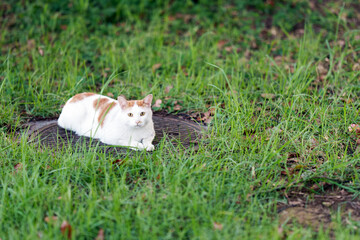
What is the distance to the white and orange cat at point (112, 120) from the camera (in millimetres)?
3799

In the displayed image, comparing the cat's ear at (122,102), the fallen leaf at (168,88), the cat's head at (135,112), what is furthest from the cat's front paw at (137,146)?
the fallen leaf at (168,88)

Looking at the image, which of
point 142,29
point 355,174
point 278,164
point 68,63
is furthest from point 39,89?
point 355,174

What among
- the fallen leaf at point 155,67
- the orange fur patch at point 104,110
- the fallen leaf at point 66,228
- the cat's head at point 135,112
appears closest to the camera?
the fallen leaf at point 66,228

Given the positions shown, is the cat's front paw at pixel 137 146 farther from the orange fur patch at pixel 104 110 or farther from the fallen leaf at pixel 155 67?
the fallen leaf at pixel 155 67

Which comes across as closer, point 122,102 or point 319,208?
point 319,208

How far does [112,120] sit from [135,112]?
0.32 metres

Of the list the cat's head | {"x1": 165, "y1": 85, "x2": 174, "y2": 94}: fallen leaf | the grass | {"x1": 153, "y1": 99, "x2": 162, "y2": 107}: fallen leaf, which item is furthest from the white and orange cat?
{"x1": 165, "y1": 85, "x2": 174, "y2": 94}: fallen leaf

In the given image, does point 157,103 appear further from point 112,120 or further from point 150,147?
point 150,147

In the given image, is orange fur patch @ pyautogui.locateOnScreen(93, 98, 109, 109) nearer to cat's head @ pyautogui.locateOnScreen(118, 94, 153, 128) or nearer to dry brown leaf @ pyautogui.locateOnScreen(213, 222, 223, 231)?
cat's head @ pyautogui.locateOnScreen(118, 94, 153, 128)

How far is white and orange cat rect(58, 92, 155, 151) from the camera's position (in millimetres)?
3799

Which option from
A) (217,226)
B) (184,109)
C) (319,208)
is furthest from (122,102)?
(319,208)

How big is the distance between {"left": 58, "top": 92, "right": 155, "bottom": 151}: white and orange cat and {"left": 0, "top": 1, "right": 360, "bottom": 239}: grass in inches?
9.4

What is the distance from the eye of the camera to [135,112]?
376 cm

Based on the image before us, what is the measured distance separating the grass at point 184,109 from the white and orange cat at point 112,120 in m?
0.24
